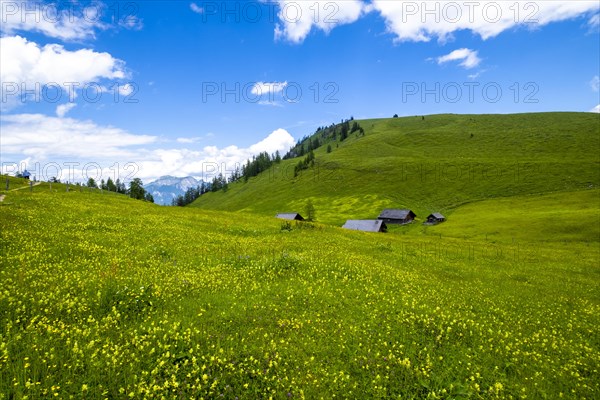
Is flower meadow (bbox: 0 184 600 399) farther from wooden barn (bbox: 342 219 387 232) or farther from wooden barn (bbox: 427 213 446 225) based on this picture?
wooden barn (bbox: 427 213 446 225)

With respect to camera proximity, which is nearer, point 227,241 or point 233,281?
point 233,281

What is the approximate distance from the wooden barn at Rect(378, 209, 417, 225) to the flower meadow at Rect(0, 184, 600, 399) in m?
110

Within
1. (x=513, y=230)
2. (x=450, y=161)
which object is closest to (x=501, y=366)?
(x=513, y=230)

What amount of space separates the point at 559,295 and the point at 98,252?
2730cm

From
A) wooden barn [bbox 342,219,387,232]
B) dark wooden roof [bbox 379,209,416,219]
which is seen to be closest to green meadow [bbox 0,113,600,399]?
wooden barn [bbox 342,219,387,232]

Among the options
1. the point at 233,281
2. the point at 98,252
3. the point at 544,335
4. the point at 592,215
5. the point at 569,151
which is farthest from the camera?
the point at 569,151

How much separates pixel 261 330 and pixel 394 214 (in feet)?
418

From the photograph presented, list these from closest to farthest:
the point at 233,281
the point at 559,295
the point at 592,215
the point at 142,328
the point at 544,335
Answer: the point at 142,328 → the point at 544,335 → the point at 233,281 → the point at 559,295 → the point at 592,215

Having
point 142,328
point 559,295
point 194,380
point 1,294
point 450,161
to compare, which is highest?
point 450,161

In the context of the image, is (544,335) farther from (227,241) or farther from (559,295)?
(227,241)

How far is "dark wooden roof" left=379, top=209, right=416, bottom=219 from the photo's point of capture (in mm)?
128125

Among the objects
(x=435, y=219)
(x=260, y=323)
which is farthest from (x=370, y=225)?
(x=260, y=323)

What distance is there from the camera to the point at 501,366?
9859mm

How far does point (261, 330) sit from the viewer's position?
32.8ft
